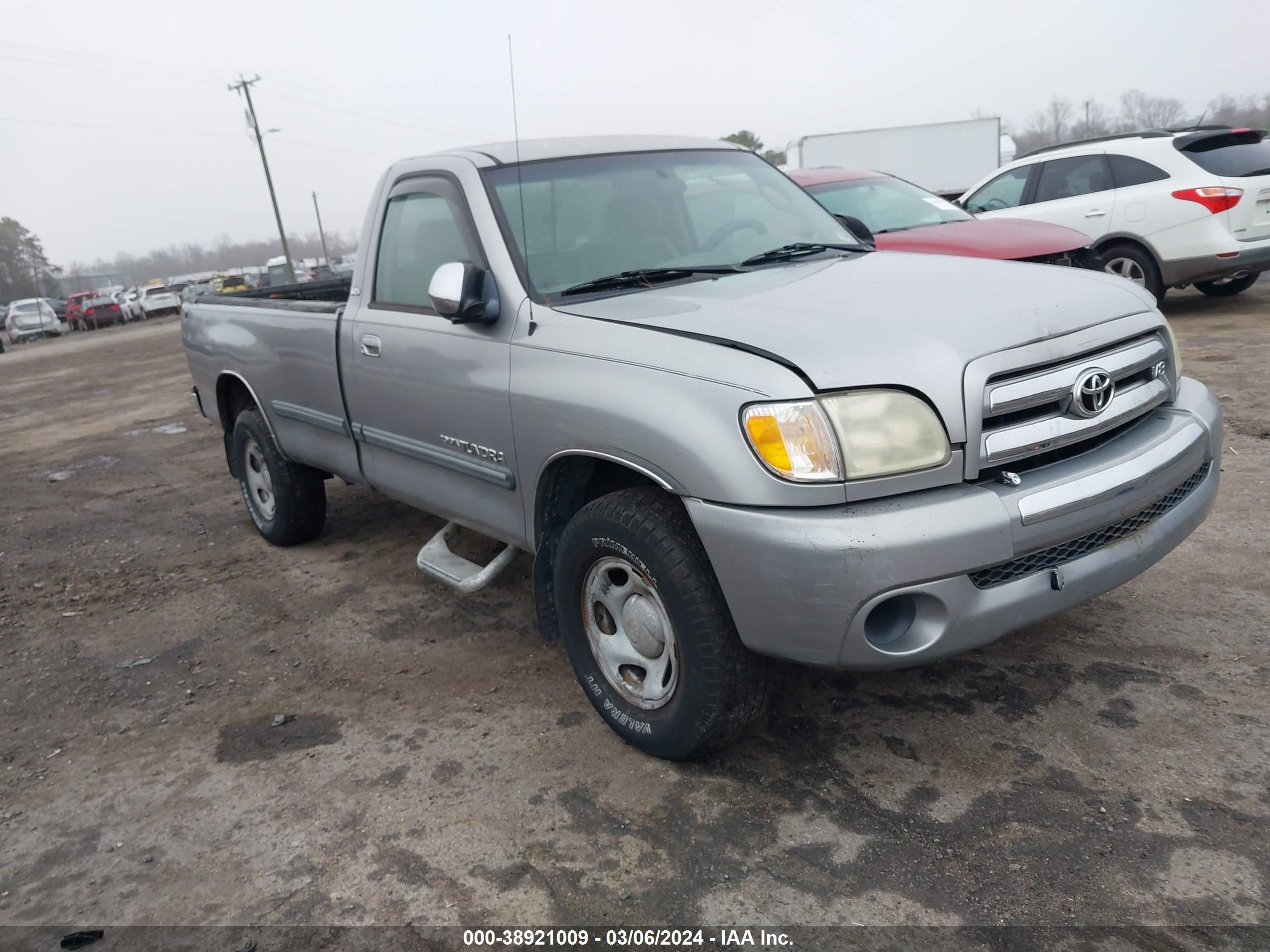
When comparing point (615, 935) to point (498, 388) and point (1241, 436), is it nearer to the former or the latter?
point (498, 388)

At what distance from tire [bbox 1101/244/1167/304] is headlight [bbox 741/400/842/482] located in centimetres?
766

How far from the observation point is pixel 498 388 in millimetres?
3301

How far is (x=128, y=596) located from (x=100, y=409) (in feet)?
26.9

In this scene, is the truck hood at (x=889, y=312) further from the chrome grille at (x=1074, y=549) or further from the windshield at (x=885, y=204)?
the windshield at (x=885, y=204)

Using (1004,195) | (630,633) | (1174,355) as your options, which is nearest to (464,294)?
(630,633)

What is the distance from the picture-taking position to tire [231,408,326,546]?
5156 mm

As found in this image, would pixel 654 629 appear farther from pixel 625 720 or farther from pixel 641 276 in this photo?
pixel 641 276

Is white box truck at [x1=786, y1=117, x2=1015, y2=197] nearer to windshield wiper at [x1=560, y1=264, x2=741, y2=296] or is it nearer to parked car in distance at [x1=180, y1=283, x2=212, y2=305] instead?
parked car in distance at [x1=180, y1=283, x2=212, y2=305]

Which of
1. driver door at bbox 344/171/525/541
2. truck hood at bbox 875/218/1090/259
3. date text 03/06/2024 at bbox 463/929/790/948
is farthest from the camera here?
truck hood at bbox 875/218/1090/259

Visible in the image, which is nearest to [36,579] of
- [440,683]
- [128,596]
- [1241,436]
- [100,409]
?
[128,596]

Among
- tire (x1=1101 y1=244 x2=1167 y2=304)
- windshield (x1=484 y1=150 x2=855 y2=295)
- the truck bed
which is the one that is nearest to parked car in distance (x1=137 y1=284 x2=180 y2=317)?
the truck bed

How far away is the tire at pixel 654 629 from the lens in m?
2.67

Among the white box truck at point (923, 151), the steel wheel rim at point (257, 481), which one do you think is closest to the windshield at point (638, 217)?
the steel wheel rim at point (257, 481)

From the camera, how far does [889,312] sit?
279 centimetres
